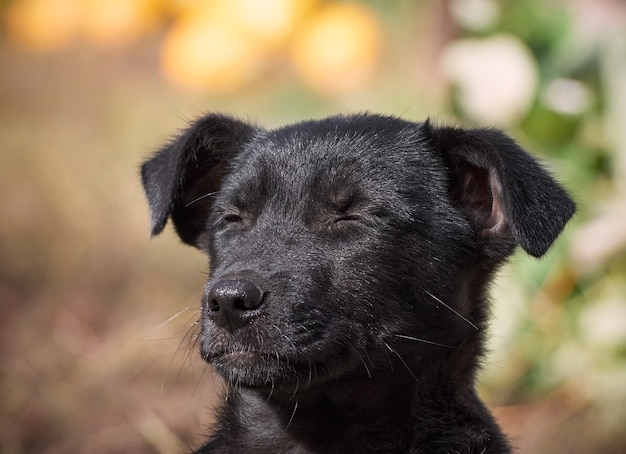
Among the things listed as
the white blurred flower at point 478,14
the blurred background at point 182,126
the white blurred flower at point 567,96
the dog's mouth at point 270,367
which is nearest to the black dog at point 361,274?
the dog's mouth at point 270,367

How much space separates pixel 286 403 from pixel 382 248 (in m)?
0.79

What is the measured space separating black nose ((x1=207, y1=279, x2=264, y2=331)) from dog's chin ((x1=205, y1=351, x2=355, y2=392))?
137mm

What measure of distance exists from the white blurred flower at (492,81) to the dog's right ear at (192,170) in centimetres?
370

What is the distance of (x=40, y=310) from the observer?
28.2 ft

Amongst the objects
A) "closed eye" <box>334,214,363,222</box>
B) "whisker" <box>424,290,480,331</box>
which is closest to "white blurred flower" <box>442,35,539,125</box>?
"whisker" <box>424,290,480,331</box>

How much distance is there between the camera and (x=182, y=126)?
19.3 feet


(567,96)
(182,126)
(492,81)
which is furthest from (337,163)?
(567,96)

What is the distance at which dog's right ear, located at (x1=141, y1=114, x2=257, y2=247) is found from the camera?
467cm

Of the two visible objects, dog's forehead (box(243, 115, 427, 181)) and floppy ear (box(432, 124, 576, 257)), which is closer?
floppy ear (box(432, 124, 576, 257))

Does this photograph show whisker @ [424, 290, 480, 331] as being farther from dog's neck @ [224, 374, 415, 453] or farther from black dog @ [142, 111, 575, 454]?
dog's neck @ [224, 374, 415, 453]

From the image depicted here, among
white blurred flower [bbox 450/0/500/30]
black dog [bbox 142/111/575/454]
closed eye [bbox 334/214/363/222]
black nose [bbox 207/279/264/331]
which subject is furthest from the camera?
white blurred flower [bbox 450/0/500/30]

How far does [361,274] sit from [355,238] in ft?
0.53

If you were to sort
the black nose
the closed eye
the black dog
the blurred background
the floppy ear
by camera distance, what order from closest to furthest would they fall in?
the black nose, the black dog, the floppy ear, the closed eye, the blurred background

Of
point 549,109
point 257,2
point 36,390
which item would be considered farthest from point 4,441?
point 257,2
